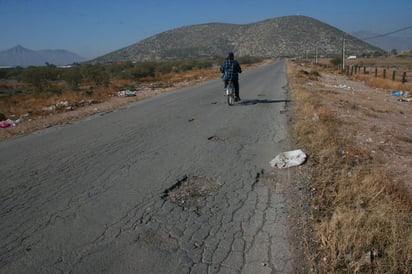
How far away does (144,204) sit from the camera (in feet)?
12.7

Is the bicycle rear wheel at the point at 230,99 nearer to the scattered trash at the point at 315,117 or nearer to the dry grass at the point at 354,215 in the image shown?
the scattered trash at the point at 315,117

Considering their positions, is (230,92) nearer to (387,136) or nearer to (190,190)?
(387,136)

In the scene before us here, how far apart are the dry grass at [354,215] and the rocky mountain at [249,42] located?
467 ft

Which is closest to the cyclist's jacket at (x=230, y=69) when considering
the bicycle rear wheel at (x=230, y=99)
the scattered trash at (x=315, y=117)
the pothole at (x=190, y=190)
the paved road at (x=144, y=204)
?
the bicycle rear wheel at (x=230, y=99)

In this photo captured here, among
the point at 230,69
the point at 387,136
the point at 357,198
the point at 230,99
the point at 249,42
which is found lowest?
the point at 387,136

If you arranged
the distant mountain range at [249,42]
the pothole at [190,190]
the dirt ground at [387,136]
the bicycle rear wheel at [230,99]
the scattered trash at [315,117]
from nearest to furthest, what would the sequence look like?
the pothole at [190,190]
the dirt ground at [387,136]
the scattered trash at [315,117]
the bicycle rear wheel at [230,99]
the distant mountain range at [249,42]

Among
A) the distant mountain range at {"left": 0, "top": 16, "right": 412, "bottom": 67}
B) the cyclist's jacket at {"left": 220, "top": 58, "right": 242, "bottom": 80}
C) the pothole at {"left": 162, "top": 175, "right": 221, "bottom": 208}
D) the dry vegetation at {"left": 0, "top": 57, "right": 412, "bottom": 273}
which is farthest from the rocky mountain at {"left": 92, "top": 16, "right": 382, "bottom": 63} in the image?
the pothole at {"left": 162, "top": 175, "right": 221, "bottom": 208}

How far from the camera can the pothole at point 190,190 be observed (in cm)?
398

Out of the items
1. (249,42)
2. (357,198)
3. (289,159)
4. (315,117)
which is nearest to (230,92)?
(315,117)

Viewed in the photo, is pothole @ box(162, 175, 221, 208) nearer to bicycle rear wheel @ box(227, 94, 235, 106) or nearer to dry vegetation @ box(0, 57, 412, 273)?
dry vegetation @ box(0, 57, 412, 273)

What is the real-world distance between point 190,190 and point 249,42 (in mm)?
171686

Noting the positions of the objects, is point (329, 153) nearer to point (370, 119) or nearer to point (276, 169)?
point (276, 169)

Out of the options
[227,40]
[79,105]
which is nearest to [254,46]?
[227,40]

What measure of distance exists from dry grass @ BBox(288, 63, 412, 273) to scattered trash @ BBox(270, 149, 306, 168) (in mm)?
157
